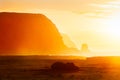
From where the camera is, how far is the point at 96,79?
6912cm

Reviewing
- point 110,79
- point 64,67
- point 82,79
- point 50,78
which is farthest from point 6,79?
point 64,67

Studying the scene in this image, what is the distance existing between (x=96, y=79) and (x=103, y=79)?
1195mm

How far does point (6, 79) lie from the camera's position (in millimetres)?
64812

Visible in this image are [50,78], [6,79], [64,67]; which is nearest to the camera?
[6,79]

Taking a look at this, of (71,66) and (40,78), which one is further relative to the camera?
(71,66)

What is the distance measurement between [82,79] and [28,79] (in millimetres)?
9073

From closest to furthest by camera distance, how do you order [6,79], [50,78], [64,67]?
[6,79], [50,78], [64,67]

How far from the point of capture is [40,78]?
225 ft

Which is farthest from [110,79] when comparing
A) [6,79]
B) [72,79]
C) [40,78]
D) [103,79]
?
[6,79]

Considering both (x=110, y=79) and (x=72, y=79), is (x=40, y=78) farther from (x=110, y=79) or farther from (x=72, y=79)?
(x=110, y=79)

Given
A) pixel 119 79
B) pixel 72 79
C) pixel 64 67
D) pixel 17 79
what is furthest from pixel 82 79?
pixel 64 67

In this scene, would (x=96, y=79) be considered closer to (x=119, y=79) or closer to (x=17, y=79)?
(x=119, y=79)

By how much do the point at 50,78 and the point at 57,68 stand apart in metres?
28.3

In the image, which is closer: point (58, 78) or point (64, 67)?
point (58, 78)
